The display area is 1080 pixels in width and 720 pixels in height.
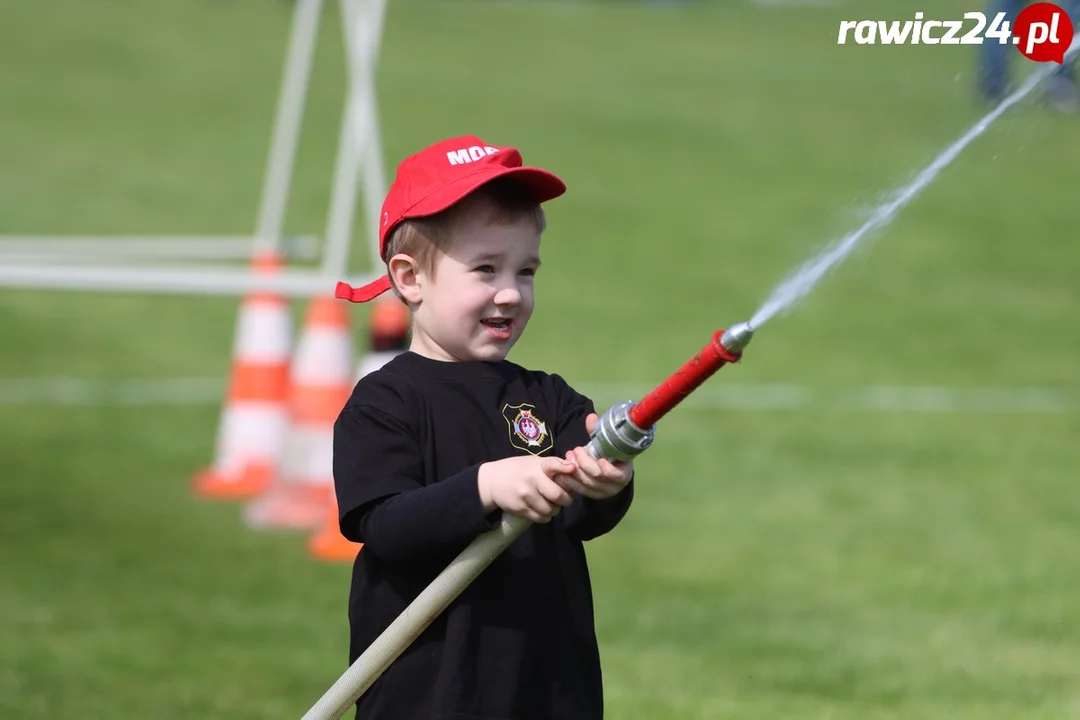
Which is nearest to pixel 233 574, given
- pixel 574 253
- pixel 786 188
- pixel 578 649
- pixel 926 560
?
pixel 926 560

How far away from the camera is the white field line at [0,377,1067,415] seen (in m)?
8.66

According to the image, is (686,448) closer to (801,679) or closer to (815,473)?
(815,473)

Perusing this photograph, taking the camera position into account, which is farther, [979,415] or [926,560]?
[979,415]

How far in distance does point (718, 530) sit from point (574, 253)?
6.57m

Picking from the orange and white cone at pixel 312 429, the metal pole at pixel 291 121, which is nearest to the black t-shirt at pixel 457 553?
the orange and white cone at pixel 312 429

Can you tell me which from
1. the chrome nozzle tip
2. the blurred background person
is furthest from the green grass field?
the chrome nozzle tip

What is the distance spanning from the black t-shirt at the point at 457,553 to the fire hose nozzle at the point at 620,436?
234 millimetres

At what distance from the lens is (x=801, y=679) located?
4.78 meters

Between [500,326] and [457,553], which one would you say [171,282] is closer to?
[500,326]

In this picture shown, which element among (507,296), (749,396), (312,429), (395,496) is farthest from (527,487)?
(749,396)

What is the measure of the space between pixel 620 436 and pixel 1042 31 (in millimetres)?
1471

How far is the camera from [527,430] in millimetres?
2822

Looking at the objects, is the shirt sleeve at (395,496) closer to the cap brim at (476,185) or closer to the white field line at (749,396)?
the cap brim at (476,185)

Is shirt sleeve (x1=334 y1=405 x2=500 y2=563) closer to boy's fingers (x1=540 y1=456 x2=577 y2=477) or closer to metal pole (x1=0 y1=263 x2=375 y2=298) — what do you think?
boy's fingers (x1=540 y1=456 x2=577 y2=477)
